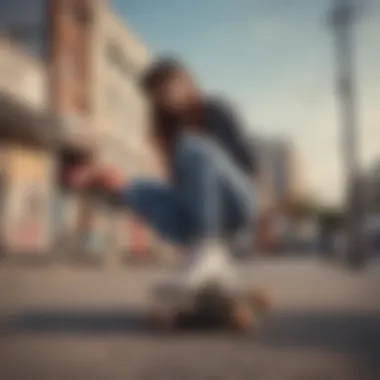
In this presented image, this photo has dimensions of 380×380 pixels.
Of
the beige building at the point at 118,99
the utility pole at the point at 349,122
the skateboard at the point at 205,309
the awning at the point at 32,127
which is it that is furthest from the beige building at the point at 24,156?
the utility pole at the point at 349,122

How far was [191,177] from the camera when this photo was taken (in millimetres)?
1273

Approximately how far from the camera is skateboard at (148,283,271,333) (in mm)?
1250

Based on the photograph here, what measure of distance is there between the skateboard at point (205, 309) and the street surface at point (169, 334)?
0.06 feet

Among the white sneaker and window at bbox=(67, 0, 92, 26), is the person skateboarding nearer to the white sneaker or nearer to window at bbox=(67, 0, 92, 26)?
the white sneaker

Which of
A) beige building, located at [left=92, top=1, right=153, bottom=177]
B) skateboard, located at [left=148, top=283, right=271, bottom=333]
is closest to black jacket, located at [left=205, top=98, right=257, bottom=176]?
beige building, located at [left=92, top=1, right=153, bottom=177]

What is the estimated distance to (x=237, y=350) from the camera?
1236 mm

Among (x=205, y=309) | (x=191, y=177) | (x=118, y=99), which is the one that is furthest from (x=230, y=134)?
(x=205, y=309)

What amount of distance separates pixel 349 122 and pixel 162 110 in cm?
37

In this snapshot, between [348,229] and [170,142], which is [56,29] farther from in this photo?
[348,229]

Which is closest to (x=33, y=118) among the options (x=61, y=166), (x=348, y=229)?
(x=61, y=166)

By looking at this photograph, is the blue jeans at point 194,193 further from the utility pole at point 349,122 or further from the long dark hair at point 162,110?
the utility pole at point 349,122

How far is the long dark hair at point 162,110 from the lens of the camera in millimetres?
1280

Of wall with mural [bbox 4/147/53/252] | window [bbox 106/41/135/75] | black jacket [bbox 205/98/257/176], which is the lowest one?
wall with mural [bbox 4/147/53/252]

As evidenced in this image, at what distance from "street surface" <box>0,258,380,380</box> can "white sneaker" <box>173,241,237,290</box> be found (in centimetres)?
4
